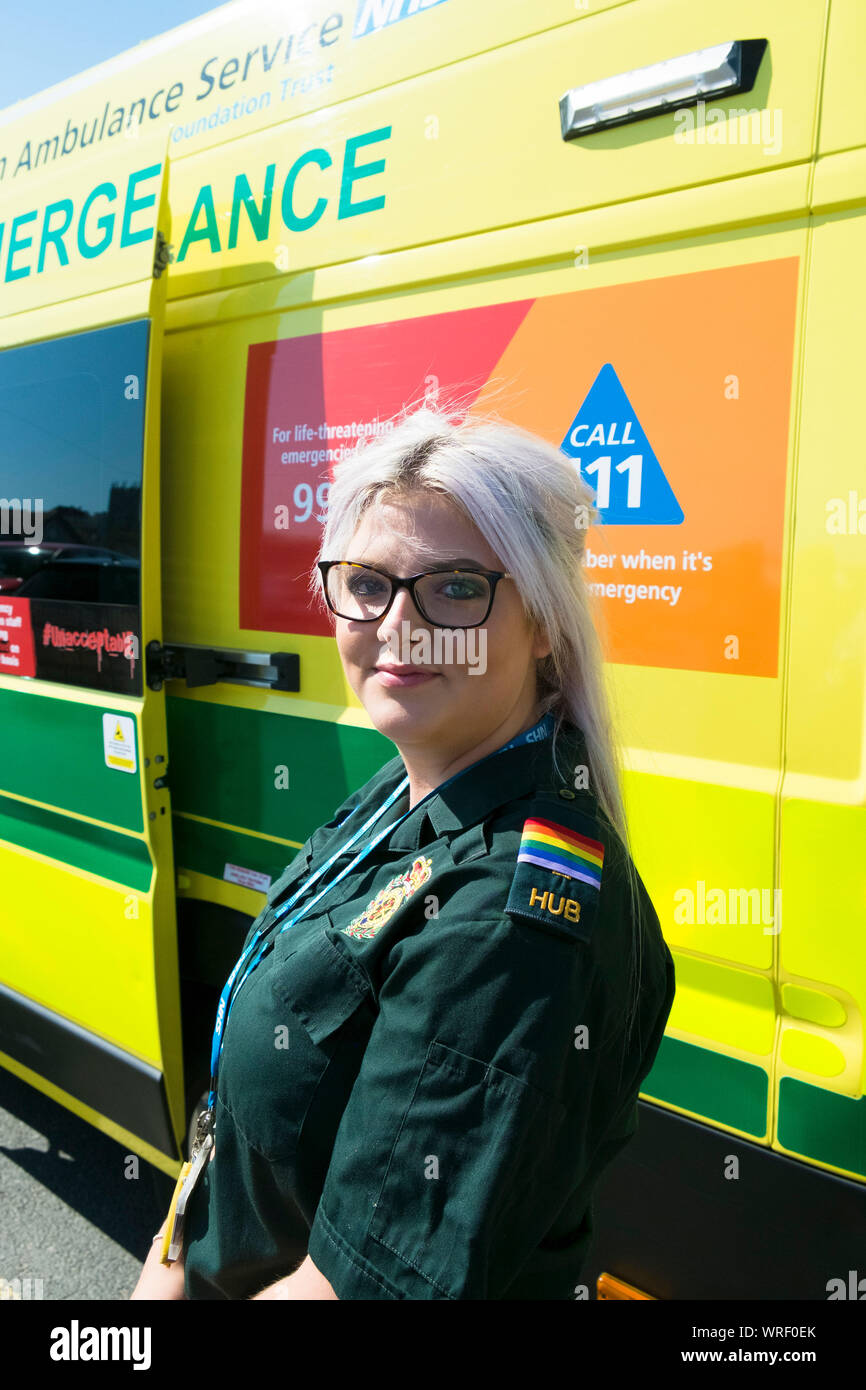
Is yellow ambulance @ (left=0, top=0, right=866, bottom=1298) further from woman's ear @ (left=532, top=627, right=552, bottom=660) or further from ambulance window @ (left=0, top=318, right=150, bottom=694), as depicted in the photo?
woman's ear @ (left=532, top=627, right=552, bottom=660)

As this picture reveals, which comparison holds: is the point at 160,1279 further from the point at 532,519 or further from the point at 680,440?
the point at 680,440

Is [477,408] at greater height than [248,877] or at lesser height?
greater

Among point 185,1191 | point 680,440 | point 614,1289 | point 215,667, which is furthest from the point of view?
point 215,667

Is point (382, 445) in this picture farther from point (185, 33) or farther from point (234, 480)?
point (185, 33)

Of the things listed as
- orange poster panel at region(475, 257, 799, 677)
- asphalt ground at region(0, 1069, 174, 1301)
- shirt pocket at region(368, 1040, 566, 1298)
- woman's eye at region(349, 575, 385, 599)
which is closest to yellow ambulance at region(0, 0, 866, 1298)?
orange poster panel at region(475, 257, 799, 677)

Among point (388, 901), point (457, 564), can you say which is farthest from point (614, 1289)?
point (457, 564)

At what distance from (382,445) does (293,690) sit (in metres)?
0.98

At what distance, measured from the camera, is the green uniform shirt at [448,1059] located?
0.78 m

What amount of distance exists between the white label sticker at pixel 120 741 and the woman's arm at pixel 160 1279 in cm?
108

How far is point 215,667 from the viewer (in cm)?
202

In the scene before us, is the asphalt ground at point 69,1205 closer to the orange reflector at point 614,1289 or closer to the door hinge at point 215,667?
the orange reflector at point 614,1289

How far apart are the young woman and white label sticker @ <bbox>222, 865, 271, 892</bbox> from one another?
91 centimetres

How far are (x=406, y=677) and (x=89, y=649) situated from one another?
1.39 metres
